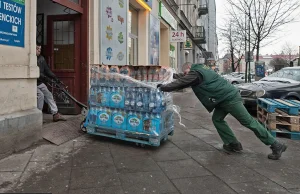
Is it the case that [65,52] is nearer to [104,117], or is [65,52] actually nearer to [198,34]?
[104,117]

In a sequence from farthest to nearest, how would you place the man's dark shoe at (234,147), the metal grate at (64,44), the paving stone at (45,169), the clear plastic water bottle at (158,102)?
the metal grate at (64,44) < the man's dark shoe at (234,147) < the clear plastic water bottle at (158,102) < the paving stone at (45,169)

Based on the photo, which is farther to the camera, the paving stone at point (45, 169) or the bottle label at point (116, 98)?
the bottle label at point (116, 98)

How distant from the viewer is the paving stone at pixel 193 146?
17.3 feet

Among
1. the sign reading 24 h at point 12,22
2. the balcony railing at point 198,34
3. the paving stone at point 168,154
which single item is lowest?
the paving stone at point 168,154

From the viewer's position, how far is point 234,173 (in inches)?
161

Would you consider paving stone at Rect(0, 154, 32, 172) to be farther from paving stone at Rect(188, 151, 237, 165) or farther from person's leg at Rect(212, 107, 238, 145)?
person's leg at Rect(212, 107, 238, 145)

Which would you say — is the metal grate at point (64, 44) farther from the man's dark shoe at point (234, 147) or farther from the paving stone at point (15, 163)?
the man's dark shoe at point (234, 147)

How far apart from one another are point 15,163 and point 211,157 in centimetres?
294

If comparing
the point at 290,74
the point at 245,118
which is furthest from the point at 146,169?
the point at 290,74

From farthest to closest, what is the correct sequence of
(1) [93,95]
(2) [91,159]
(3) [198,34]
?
(3) [198,34] → (1) [93,95] → (2) [91,159]

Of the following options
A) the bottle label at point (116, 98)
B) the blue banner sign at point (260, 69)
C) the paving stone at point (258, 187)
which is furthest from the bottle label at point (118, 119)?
the blue banner sign at point (260, 69)

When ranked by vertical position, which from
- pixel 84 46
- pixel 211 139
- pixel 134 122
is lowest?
pixel 211 139

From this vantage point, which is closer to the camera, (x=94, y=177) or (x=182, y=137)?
(x=94, y=177)

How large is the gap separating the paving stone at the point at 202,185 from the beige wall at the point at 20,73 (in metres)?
2.80
